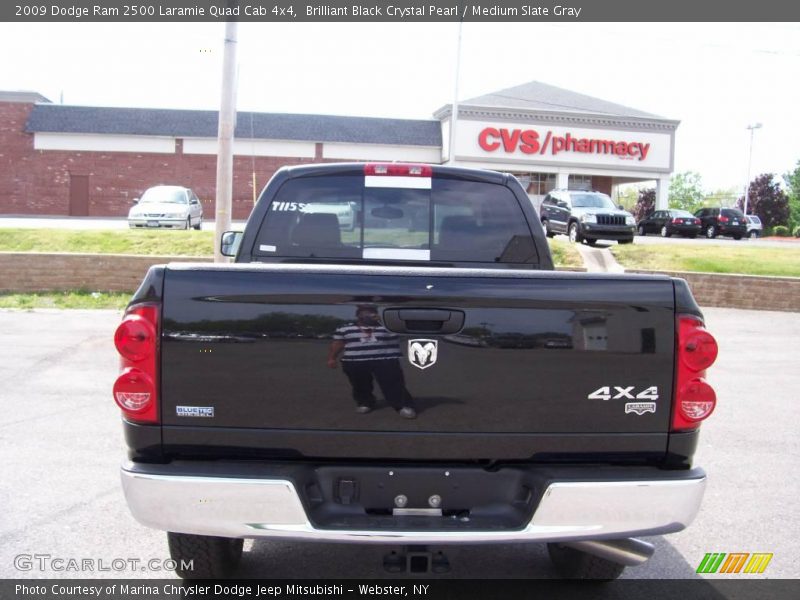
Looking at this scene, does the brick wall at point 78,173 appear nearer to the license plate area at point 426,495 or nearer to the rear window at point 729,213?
the rear window at point 729,213

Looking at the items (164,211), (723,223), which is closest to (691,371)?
(164,211)

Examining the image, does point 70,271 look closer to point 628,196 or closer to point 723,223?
point 723,223

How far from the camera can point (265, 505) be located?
2.85 m

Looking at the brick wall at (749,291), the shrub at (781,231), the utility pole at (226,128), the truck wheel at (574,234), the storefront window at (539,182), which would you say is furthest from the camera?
the shrub at (781,231)

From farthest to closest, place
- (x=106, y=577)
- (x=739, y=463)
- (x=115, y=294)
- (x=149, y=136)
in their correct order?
(x=149, y=136)
(x=115, y=294)
(x=739, y=463)
(x=106, y=577)

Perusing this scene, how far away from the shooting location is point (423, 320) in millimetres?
2971

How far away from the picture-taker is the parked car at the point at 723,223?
119 ft

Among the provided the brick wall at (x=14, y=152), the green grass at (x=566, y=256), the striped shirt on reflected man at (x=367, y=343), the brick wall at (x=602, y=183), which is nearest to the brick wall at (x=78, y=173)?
the brick wall at (x=14, y=152)

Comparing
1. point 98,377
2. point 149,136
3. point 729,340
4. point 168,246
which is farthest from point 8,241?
point 149,136

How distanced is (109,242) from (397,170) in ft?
48.9

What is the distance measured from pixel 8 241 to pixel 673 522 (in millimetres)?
18451

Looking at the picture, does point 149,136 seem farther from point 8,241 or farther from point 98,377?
point 98,377

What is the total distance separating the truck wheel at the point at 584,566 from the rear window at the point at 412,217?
179 cm

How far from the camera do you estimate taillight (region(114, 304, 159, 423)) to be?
291 cm
